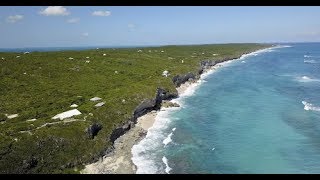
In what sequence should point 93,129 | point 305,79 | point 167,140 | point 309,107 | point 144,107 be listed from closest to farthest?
point 93,129, point 167,140, point 144,107, point 309,107, point 305,79

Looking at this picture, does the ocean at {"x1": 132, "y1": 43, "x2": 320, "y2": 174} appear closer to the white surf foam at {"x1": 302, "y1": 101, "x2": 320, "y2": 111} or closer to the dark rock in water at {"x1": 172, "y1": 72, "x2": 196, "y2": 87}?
the white surf foam at {"x1": 302, "y1": 101, "x2": 320, "y2": 111}

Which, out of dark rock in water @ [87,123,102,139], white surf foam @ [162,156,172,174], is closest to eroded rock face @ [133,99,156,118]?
dark rock in water @ [87,123,102,139]

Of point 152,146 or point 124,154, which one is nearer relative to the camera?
point 124,154

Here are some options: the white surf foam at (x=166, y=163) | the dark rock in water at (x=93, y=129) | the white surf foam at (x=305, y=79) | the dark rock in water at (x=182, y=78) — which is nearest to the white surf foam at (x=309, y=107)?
the dark rock in water at (x=182, y=78)

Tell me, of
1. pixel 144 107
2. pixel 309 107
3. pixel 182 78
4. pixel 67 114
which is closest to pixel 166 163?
pixel 67 114

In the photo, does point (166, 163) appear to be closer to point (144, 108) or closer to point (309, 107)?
point (144, 108)

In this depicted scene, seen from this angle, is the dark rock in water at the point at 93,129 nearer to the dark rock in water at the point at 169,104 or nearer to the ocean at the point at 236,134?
the ocean at the point at 236,134

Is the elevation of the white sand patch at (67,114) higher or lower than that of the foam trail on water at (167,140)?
higher
